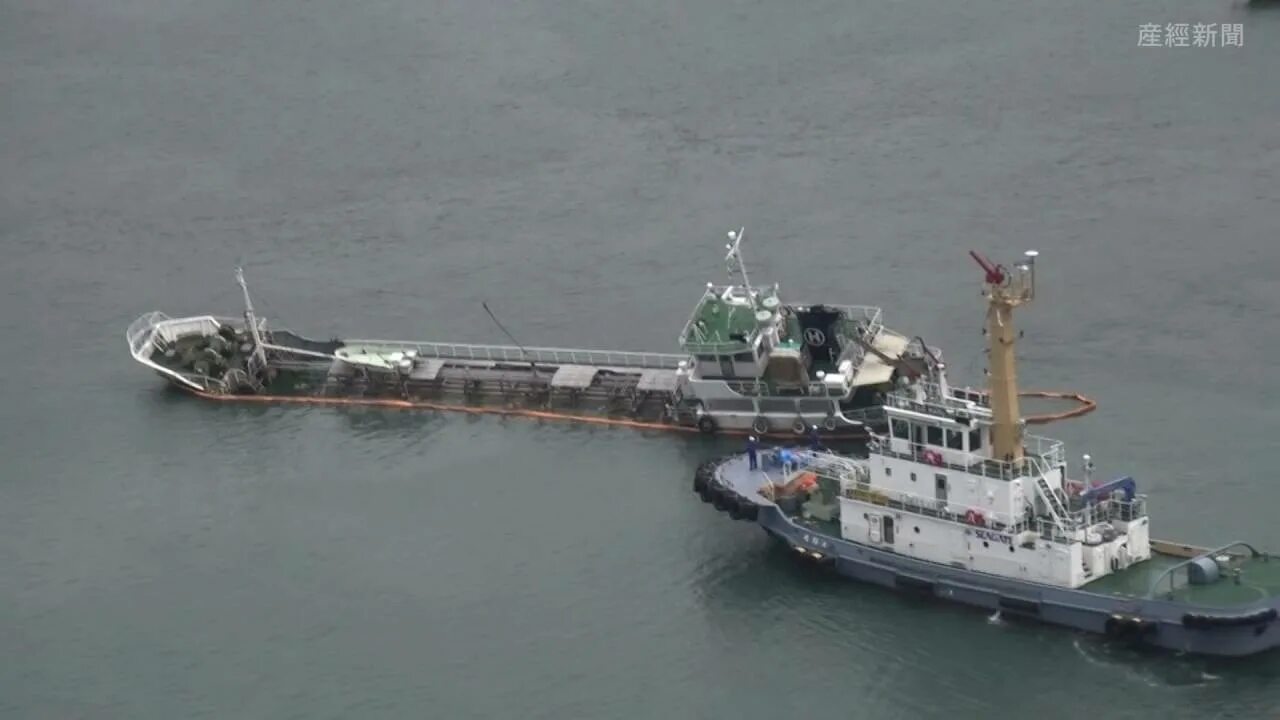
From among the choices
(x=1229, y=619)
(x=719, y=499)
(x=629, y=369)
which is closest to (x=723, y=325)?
(x=629, y=369)

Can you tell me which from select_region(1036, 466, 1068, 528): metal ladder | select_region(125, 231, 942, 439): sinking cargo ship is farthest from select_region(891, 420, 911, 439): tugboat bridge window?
select_region(125, 231, 942, 439): sinking cargo ship

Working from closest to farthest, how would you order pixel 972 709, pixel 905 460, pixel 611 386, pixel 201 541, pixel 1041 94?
1. pixel 972 709
2. pixel 905 460
3. pixel 201 541
4. pixel 611 386
5. pixel 1041 94

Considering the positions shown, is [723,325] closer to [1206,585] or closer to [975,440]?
[975,440]

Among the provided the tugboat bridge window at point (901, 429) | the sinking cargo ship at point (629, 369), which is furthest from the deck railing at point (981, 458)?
the sinking cargo ship at point (629, 369)

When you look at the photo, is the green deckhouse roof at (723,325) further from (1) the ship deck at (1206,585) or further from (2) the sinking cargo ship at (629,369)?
(1) the ship deck at (1206,585)

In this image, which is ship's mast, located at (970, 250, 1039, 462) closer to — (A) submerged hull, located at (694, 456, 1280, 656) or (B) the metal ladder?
(B) the metal ladder

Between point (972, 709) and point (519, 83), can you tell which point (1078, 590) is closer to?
point (972, 709)

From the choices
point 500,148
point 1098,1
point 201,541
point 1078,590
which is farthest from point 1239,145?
point 201,541
